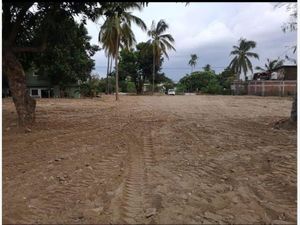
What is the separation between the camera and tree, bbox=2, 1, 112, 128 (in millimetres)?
9555

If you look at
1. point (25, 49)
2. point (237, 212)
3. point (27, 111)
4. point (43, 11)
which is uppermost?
point (43, 11)

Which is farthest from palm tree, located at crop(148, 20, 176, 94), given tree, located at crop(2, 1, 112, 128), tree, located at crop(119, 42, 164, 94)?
tree, located at crop(2, 1, 112, 128)

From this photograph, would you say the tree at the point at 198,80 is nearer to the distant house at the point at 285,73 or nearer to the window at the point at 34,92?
the distant house at the point at 285,73

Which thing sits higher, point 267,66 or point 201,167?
point 267,66

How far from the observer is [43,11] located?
10055 mm

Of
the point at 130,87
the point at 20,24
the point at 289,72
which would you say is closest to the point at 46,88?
the point at 130,87

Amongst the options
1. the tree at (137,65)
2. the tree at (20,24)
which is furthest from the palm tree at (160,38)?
the tree at (20,24)

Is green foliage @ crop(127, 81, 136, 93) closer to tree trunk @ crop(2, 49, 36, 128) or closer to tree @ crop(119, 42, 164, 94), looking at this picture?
tree @ crop(119, 42, 164, 94)

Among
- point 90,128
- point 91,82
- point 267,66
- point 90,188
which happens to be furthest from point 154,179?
point 267,66

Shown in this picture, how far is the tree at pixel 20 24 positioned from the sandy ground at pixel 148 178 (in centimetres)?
114

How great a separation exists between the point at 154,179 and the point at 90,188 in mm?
908

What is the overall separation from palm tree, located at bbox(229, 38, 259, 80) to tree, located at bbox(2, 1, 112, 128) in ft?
157

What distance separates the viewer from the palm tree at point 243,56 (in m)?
55.9

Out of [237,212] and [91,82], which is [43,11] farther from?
[91,82]
